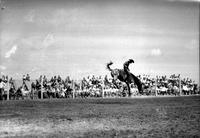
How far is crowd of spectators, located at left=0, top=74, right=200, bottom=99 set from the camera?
30.0m

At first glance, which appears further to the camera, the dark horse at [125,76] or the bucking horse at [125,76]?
the dark horse at [125,76]

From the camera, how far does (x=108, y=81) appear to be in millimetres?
33312

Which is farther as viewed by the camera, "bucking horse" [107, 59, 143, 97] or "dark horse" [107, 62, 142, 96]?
"dark horse" [107, 62, 142, 96]

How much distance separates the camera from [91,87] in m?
32.6

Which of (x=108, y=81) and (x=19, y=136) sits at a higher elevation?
(x=108, y=81)

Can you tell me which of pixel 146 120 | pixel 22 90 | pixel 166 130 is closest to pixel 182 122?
pixel 146 120

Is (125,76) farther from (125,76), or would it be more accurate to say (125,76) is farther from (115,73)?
(115,73)

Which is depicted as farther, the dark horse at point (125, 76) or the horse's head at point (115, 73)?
the horse's head at point (115, 73)

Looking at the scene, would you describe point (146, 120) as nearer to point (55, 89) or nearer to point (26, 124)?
point (26, 124)

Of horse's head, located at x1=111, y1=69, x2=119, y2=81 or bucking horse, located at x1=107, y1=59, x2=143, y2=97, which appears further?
horse's head, located at x1=111, y1=69, x2=119, y2=81

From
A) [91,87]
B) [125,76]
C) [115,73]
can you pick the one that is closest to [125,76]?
[125,76]

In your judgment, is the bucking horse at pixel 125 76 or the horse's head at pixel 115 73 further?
the horse's head at pixel 115 73

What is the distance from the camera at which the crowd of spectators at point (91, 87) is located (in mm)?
29952

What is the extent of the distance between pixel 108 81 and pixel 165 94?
641cm
